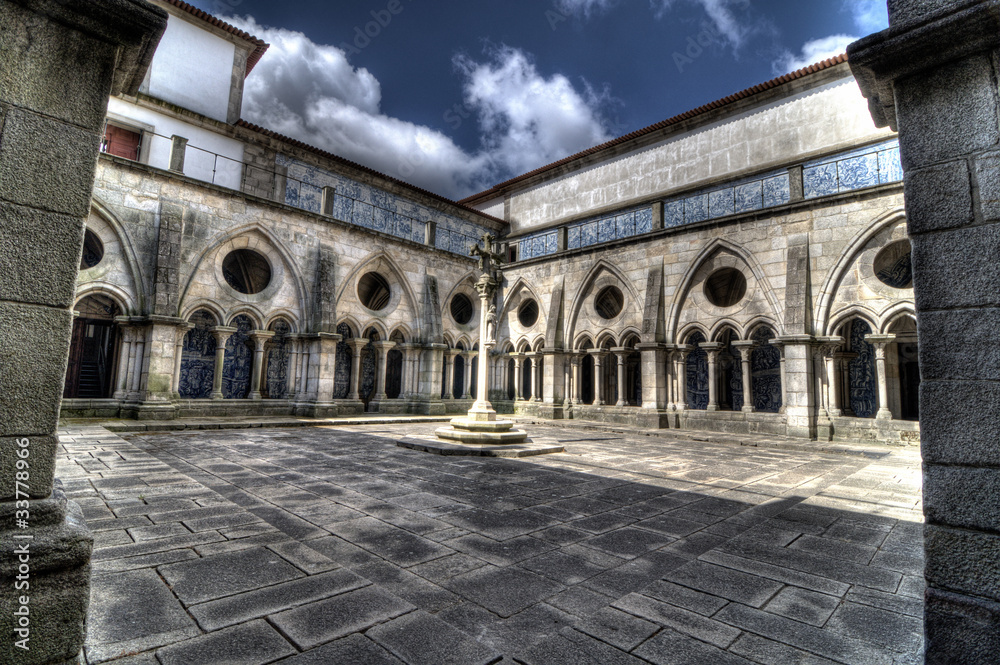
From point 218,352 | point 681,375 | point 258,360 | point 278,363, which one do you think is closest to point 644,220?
point 681,375

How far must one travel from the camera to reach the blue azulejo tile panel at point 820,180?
37.4 feet

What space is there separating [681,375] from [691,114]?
7612mm

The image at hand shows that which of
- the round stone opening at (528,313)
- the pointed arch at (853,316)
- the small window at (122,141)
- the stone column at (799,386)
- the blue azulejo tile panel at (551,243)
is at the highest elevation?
the small window at (122,141)

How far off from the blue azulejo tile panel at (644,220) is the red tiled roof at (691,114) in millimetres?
2543

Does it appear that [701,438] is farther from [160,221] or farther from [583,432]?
[160,221]

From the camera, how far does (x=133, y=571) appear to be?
2.63 m

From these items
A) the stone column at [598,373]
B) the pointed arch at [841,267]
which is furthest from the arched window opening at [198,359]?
the pointed arch at [841,267]

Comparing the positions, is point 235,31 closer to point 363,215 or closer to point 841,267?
point 363,215

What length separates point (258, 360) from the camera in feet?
41.8

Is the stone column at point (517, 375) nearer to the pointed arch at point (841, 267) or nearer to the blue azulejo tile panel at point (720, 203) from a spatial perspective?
the blue azulejo tile panel at point (720, 203)

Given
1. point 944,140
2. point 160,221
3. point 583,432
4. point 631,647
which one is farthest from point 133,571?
point 160,221

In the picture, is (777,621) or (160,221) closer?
(777,621)

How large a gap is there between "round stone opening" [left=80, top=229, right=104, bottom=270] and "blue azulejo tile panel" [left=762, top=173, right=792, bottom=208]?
15.4 m

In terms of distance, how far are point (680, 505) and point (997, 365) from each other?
3052 mm
